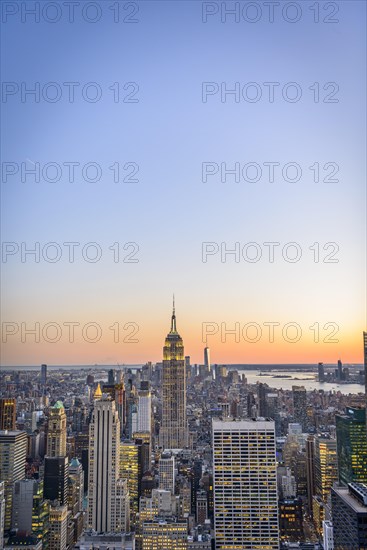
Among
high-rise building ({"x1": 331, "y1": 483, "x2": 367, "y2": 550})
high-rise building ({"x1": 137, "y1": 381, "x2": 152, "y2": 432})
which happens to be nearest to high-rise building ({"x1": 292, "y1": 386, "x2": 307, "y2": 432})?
high-rise building ({"x1": 331, "y1": 483, "x2": 367, "y2": 550})

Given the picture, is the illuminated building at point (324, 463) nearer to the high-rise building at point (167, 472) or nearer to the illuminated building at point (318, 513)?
the illuminated building at point (318, 513)

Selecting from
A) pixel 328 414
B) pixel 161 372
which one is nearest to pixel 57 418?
pixel 328 414

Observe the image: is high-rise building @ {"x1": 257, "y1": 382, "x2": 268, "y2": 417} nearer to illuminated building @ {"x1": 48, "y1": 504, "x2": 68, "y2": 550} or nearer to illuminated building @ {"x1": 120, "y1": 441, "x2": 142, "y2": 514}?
illuminated building @ {"x1": 120, "y1": 441, "x2": 142, "y2": 514}

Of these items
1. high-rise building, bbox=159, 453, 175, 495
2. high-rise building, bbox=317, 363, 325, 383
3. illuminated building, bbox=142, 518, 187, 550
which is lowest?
illuminated building, bbox=142, 518, 187, 550

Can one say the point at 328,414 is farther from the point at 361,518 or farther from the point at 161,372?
the point at 161,372

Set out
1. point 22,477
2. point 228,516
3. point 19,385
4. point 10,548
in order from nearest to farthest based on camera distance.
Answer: point 19,385 < point 10,548 < point 22,477 < point 228,516
